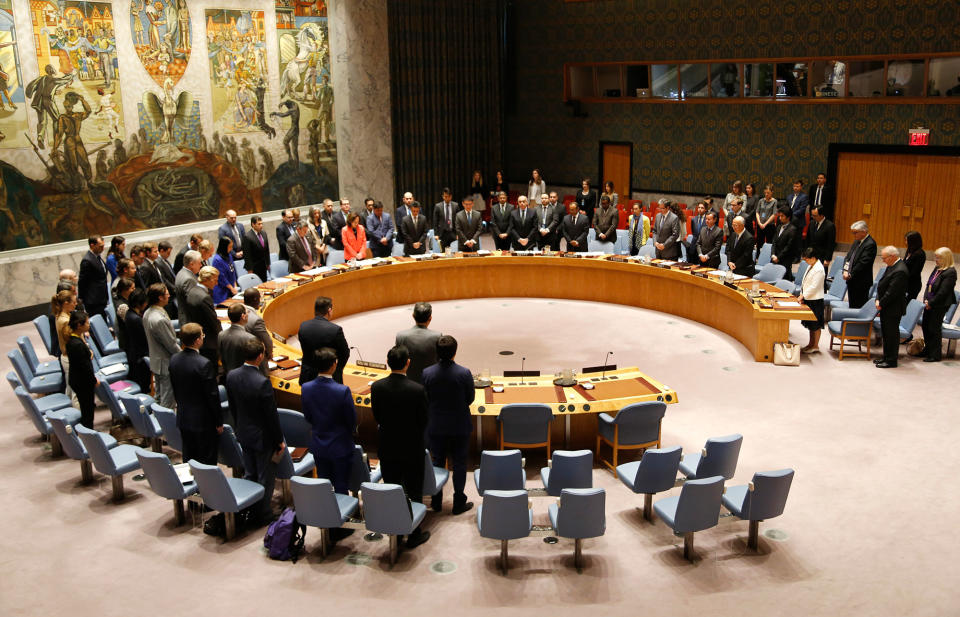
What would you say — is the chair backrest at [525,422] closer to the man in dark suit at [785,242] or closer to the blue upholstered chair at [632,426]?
the blue upholstered chair at [632,426]

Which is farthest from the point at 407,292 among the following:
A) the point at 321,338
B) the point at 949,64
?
the point at 949,64

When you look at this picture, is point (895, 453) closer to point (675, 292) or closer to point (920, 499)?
point (920, 499)

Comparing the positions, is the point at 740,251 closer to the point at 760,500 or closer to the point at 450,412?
the point at 760,500

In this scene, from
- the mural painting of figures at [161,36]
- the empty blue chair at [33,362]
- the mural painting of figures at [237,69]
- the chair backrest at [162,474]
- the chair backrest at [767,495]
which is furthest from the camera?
the mural painting of figures at [237,69]

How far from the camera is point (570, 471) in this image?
5.95 metres

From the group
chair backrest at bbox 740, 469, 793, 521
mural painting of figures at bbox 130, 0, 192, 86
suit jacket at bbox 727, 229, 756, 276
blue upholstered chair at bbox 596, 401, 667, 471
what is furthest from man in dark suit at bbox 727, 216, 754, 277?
mural painting of figures at bbox 130, 0, 192, 86

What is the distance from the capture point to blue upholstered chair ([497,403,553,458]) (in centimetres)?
672

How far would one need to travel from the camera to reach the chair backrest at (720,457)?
6039mm

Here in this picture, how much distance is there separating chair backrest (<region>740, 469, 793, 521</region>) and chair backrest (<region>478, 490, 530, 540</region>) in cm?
152

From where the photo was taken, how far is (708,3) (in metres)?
16.1

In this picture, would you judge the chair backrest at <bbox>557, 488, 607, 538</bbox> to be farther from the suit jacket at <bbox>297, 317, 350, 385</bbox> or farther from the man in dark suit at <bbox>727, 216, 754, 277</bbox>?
the man in dark suit at <bbox>727, 216, 754, 277</bbox>

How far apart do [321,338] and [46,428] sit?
2.66 metres

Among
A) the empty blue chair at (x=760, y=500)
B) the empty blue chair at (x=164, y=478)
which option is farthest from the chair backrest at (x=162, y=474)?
the empty blue chair at (x=760, y=500)

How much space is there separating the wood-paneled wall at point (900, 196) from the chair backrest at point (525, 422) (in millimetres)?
10605
